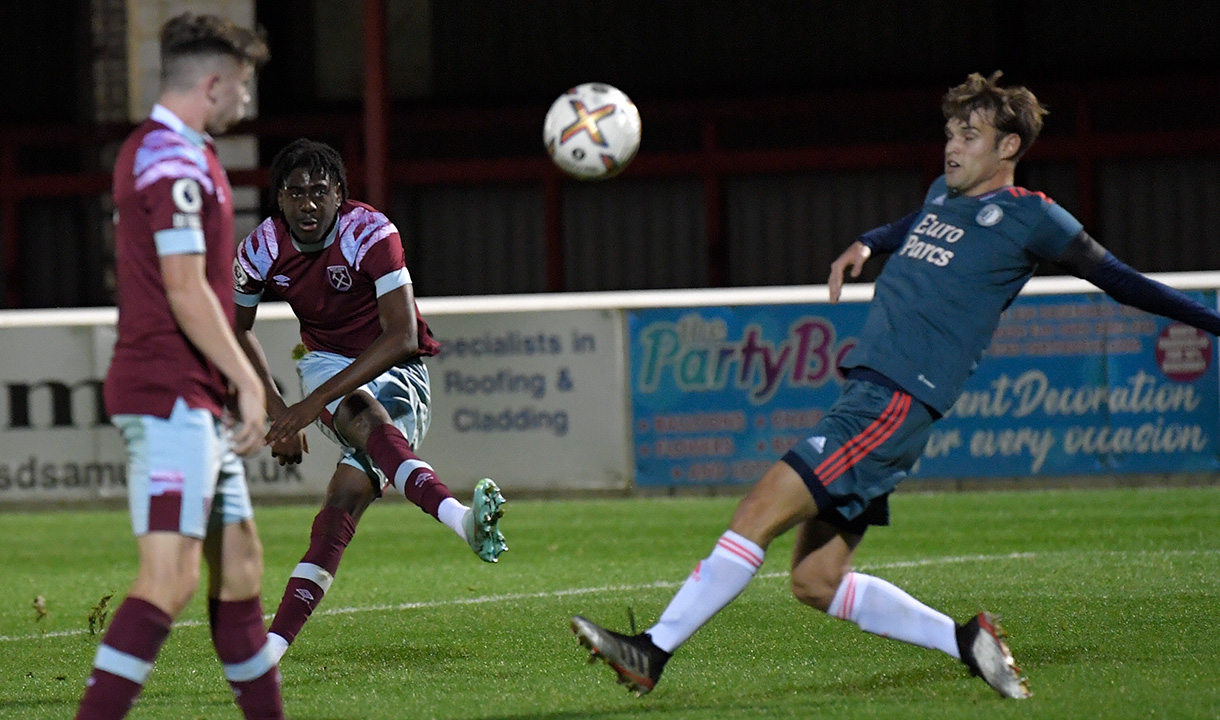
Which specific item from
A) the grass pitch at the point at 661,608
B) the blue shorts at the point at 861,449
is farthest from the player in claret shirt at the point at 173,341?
Result: the blue shorts at the point at 861,449

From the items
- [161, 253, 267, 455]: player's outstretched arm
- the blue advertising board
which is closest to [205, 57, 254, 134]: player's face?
[161, 253, 267, 455]: player's outstretched arm

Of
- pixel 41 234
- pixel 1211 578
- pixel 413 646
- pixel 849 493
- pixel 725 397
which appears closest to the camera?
pixel 849 493

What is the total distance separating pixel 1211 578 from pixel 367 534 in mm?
5526

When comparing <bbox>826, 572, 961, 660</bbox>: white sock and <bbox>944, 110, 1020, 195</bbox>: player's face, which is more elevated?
<bbox>944, 110, 1020, 195</bbox>: player's face

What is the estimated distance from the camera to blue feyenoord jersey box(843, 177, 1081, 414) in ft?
15.6

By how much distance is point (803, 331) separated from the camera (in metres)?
12.3

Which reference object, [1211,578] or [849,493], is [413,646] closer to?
[849,493]

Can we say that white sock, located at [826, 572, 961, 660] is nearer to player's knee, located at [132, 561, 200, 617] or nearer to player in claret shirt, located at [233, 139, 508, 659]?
player in claret shirt, located at [233, 139, 508, 659]

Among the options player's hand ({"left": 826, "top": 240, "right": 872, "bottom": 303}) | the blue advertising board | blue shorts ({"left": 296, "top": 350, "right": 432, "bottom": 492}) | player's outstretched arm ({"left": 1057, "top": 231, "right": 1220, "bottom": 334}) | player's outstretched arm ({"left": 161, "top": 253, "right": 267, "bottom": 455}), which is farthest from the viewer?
the blue advertising board

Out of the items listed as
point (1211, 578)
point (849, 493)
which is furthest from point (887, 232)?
point (1211, 578)

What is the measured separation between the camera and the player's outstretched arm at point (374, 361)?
223 inches

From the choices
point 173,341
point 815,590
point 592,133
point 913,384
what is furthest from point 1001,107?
point 592,133

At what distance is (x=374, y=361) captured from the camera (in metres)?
5.77

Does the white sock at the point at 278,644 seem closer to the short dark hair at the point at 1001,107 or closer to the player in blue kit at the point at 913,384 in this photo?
the player in blue kit at the point at 913,384
